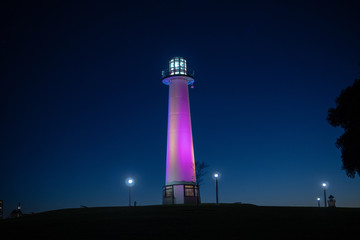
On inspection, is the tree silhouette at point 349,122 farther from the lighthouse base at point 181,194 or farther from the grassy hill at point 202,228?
the lighthouse base at point 181,194

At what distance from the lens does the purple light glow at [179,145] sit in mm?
48562

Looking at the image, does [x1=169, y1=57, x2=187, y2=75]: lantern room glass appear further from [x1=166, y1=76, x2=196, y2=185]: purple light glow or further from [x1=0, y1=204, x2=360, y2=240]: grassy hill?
[x1=0, y1=204, x2=360, y2=240]: grassy hill

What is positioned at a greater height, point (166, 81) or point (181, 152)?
point (166, 81)

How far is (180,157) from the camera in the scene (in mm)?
48719

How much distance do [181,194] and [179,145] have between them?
5.83 meters

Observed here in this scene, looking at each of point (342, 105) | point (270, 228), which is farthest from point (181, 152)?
point (270, 228)

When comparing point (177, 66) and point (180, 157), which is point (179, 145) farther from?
point (177, 66)

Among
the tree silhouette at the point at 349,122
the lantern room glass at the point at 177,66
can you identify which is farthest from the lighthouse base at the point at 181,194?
the tree silhouette at the point at 349,122

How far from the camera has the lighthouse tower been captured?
48156 millimetres

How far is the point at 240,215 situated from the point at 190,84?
30.4 m

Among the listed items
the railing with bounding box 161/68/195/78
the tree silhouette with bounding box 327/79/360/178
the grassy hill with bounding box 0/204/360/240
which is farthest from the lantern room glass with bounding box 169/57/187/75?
the grassy hill with bounding box 0/204/360/240

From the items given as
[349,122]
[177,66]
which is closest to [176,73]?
[177,66]

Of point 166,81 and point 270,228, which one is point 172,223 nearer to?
point 270,228

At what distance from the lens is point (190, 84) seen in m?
54.5
